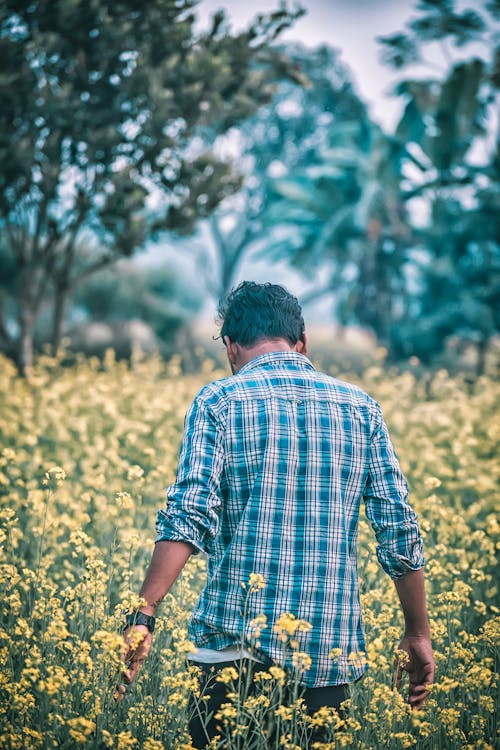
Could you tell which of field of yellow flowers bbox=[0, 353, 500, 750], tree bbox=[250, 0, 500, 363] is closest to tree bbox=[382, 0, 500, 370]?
tree bbox=[250, 0, 500, 363]

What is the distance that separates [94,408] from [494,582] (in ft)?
15.3

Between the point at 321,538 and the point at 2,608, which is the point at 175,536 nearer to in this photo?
the point at 321,538

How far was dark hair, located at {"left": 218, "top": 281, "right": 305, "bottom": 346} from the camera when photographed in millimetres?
2568

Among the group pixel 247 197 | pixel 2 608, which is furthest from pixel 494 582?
pixel 247 197

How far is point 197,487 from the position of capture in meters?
2.37

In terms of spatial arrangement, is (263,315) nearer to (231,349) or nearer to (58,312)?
(231,349)

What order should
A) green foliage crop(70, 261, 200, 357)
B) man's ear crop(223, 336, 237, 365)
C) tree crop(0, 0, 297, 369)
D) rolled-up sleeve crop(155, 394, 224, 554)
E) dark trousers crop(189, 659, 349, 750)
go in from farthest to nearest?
green foliage crop(70, 261, 200, 357)
tree crop(0, 0, 297, 369)
man's ear crop(223, 336, 237, 365)
dark trousers crop(189, 659, 349, 750)
rolled-up sleeve crop(155, 394, 224, 554)

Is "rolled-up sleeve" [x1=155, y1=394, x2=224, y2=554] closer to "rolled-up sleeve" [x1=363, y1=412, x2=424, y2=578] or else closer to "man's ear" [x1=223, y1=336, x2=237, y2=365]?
"man's ear" [x1=223, y1=336, x2=237, y2=365]

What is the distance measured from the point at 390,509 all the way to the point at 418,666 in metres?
0.55

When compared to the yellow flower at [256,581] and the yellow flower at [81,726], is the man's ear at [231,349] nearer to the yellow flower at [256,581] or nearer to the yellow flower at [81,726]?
the yellow flower at [256,581]

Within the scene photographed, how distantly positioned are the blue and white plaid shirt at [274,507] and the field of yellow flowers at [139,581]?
0.18 metres

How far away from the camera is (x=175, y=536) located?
2371 mm

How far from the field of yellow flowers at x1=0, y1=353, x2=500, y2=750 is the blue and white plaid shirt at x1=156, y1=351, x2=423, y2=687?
181 millimetres

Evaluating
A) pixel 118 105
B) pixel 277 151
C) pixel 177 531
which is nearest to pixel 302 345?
pixel 177 531
